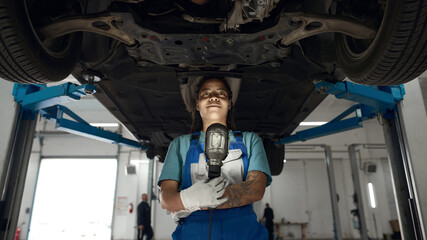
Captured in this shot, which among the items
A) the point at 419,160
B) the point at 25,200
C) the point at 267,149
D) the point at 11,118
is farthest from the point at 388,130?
the point at 25,200

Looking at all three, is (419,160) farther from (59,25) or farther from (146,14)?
(59,25)

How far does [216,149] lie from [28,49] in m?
0.94

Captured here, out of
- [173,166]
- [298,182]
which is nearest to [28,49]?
[173,166]

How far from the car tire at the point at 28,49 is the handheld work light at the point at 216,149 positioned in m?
0.89

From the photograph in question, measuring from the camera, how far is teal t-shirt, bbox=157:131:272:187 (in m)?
1.26

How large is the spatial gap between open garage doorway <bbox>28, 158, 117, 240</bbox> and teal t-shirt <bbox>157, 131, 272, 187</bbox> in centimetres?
773

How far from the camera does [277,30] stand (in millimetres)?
1396

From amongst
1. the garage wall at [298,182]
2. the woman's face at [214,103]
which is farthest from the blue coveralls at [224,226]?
the garage wall at [298,182]

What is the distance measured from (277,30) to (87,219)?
27.5 feet

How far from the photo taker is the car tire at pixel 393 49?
107cm

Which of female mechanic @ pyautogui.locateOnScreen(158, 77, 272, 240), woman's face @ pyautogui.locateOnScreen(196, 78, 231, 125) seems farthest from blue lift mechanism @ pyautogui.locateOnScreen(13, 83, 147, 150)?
female mechanic @ pyautogui.locateOnScreen(158, 77, 272, 240)

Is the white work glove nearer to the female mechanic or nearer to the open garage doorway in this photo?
the female mechanic

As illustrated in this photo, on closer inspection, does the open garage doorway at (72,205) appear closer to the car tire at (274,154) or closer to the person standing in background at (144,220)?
the person standing in background at (144,220)

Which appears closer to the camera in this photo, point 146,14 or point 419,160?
point 146,14
